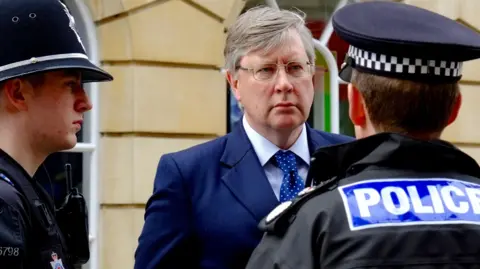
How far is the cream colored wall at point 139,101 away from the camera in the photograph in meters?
6.11

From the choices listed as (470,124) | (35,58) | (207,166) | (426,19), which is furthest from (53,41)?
(470,124)

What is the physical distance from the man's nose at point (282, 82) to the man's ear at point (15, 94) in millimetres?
943

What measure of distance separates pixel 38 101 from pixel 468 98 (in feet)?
17.0

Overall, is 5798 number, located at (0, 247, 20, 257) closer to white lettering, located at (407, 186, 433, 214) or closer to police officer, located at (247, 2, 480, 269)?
police officer, located at (247, 2, 480, 269)

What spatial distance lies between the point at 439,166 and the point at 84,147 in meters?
4.10

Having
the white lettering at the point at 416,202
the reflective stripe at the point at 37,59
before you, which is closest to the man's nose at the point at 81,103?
the reflective stripe at the point at 37,59

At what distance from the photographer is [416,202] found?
2.16m

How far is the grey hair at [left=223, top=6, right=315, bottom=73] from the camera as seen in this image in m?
3.25

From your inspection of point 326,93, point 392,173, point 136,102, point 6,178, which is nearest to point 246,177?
point 6,178

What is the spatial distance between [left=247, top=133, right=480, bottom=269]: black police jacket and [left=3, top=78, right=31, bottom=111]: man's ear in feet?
2.47

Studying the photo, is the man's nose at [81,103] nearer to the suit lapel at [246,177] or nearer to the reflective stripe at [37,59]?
the reflective stripe at [37,59]

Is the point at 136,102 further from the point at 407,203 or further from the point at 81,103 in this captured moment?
the point at 407,203

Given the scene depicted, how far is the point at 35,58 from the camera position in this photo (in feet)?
8.58

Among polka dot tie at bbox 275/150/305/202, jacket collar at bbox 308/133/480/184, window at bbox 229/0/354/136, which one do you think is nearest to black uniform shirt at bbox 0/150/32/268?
jacket collar at bbox 308/133/480/184
